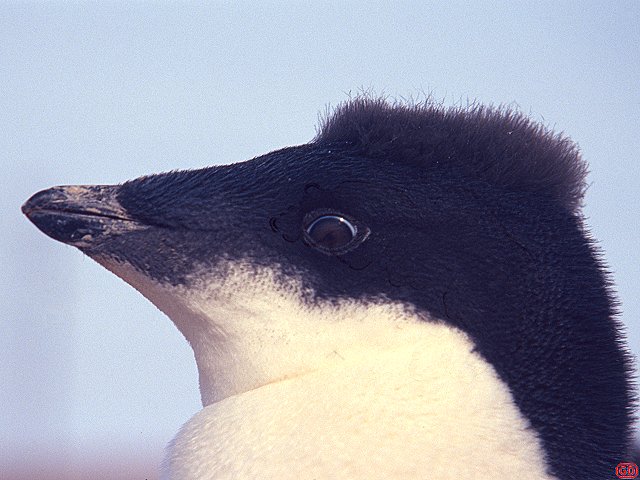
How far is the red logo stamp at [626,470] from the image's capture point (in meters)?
2.19

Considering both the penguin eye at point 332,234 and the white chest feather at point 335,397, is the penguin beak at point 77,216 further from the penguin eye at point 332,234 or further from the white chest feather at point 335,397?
the penguin eye at point 332,234

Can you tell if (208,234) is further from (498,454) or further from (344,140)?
(498,454)

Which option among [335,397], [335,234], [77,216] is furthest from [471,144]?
[77,216]

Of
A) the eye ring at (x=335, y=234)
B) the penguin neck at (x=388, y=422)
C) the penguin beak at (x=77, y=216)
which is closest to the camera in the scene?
the penguin neck at (x=388, y=422)

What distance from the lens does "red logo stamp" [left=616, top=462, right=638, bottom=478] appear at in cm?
219

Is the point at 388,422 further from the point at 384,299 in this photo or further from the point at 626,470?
the point at 626,470

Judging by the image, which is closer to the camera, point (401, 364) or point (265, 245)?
point (401, 364)

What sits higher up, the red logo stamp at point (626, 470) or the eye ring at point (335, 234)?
the eye ring at point (335, 234)

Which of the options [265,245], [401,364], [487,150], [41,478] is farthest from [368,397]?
[41,478]

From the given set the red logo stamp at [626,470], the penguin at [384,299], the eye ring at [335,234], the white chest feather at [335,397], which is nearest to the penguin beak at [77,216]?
the penguin at [384,299]

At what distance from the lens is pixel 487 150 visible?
2418 mm

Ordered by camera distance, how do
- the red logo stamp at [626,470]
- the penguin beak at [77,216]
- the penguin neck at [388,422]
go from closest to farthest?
the penguin neck at [388,422] < the red logo stamp at [626,470] < the penguin beak at [77,216]

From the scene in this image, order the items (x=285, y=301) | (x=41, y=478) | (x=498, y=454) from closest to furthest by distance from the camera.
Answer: (x=498, y=454) < (x=285, y=301) < (x=41, y=478)

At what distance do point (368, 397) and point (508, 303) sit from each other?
1.11ft
